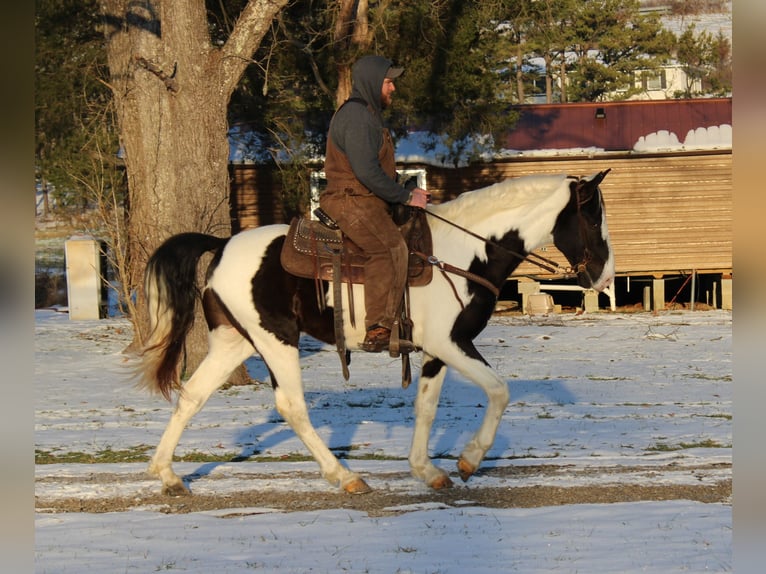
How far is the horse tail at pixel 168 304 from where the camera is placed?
786 centimetres

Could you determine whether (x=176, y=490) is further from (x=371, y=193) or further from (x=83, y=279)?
(x=83, y=279)

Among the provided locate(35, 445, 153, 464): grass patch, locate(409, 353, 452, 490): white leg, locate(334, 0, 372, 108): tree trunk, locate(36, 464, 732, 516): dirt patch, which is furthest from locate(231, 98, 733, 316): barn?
locate(36, 464, 732, 516): dirt patch

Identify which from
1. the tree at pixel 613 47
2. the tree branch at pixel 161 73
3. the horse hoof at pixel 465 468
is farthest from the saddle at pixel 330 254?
the tree at pixel 613 47

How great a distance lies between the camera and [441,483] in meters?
7.70

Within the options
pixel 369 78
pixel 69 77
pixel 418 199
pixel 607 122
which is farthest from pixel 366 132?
pixel 607 122

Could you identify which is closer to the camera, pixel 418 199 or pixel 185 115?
pixel 418 199

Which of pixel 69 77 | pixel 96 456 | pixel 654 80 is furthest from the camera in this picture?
pixel 654 80

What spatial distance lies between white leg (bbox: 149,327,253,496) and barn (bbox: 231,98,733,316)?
16900mm

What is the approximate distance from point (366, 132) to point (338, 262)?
0.99 metres

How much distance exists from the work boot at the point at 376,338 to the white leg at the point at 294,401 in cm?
56
